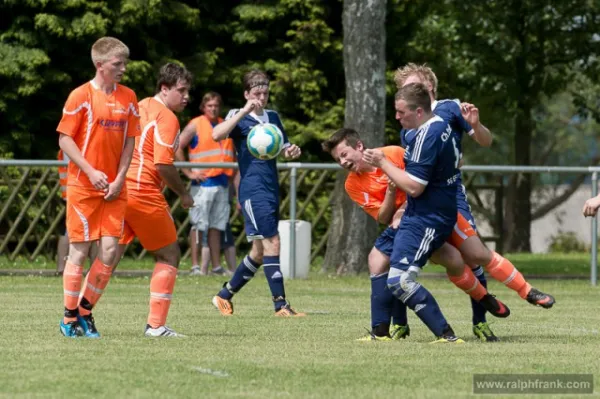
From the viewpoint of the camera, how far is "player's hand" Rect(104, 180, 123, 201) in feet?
33.1

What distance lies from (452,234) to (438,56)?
20.6m

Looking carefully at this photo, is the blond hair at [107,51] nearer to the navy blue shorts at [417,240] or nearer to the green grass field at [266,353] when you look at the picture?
the green grass field at [266,353]

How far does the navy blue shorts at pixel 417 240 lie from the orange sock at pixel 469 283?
65 cm

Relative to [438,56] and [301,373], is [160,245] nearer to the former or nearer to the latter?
[301,373]

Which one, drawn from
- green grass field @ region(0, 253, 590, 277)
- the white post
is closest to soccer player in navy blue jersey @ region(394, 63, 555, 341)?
the white post

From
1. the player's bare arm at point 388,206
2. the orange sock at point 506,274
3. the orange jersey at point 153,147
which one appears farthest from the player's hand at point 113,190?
the orange sock at point 506,274

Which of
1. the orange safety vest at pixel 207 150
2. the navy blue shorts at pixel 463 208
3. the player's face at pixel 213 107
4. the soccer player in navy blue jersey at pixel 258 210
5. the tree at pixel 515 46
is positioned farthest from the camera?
the tree at pixel 515 46

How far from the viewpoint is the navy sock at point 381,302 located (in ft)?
34.8

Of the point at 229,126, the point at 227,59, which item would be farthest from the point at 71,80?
the point at 229,126

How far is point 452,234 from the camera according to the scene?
10305mm

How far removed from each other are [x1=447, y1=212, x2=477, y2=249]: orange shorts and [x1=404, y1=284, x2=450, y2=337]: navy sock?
0.60m

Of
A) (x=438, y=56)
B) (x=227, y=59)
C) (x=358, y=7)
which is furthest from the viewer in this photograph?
(x=438, y=56)

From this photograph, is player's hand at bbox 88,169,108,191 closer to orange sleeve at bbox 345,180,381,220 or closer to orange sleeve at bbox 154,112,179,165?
orange sleeve at bbox 154,112,179,165

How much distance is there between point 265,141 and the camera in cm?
1301
